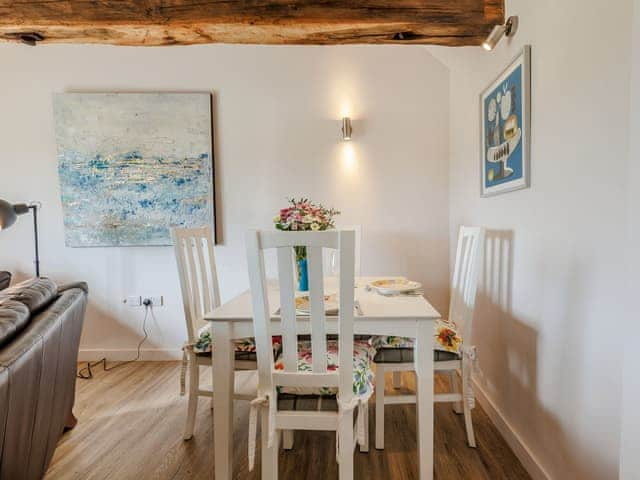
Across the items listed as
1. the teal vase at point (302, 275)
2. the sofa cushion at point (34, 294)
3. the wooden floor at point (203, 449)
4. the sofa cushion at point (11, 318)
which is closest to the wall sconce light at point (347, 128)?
the teal vase at point (302, 275)

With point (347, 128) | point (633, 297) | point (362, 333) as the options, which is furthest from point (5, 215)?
point (633, 297)

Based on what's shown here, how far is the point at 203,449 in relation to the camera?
1721mm

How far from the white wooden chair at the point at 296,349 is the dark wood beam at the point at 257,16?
1.52 meters

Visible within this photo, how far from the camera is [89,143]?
2732mm

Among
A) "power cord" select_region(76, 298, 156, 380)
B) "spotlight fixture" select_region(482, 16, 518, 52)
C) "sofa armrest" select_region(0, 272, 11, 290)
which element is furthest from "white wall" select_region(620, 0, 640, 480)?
"sofa armrest" select_region(0, 272, 11, 290)

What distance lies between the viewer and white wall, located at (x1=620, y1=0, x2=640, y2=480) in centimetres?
79

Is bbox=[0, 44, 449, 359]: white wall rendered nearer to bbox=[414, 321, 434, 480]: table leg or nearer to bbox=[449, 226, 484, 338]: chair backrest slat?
bbox=[449, 226, 484, 338]: chair backrest slat

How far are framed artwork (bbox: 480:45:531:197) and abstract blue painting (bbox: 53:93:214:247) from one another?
2.03 meters

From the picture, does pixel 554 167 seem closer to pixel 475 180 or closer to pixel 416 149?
pixel 475 180

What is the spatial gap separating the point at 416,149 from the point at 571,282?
179 cm

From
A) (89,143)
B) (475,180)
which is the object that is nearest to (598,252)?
(475,180)

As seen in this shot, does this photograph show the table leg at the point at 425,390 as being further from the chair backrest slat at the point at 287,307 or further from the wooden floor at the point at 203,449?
the chair backrest slat at the point at 287,307

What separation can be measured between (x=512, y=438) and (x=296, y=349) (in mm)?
1315

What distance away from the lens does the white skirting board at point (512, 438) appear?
Result: 1.47 meters
